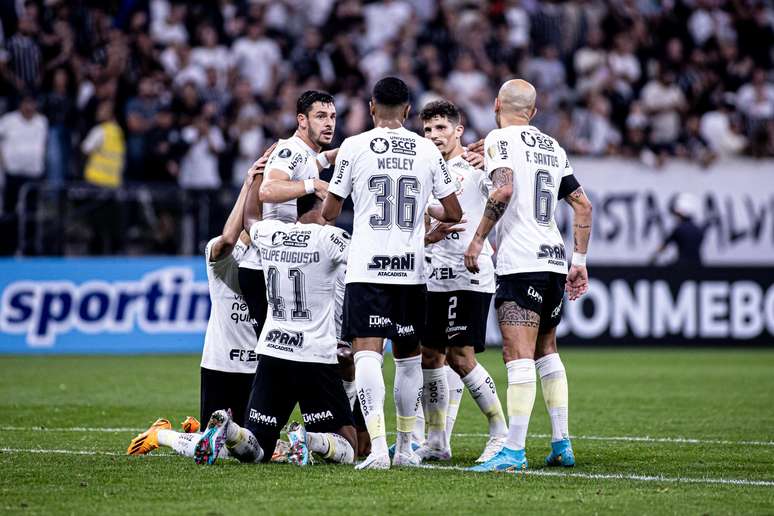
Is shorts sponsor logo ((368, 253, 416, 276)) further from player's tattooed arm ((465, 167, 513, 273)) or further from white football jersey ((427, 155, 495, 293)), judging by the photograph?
white football jersey ((427, 155, 495, 293))

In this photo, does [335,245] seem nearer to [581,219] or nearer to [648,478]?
[581,219]

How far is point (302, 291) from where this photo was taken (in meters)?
9.11

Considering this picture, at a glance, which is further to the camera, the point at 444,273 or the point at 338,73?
the point at 338,73

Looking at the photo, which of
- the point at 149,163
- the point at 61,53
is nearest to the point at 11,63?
the point at 61,53

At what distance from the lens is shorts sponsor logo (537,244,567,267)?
9.26 meters

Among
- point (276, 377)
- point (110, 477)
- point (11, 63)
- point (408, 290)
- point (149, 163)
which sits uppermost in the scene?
point (11, 63)

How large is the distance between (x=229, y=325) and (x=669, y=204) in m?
15.8

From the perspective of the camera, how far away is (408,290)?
355 inches

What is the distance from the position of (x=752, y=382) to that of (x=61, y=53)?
492 inches

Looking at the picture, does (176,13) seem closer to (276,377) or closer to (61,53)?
(61,53)

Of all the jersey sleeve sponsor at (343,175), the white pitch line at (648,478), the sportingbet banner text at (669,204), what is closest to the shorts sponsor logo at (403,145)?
the jersey sleeve sponsor at (343,175)

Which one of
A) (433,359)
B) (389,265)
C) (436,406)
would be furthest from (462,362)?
(389,265)

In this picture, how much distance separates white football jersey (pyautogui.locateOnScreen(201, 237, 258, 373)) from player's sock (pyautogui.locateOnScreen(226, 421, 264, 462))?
84 centimetres

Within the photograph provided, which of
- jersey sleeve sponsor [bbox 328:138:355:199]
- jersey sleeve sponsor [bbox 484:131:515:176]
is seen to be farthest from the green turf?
jersey sleeve sponsor [bbox 484:131:515:176]
